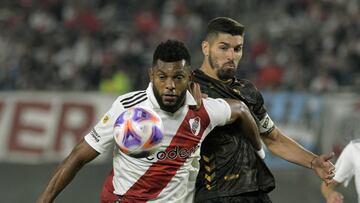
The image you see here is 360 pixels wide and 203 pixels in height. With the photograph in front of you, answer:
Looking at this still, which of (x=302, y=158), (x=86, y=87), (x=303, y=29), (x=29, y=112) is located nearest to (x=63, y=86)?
(x=86, y=87)

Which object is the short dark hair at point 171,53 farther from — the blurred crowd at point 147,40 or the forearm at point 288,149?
the blurred crowd at point 147,40

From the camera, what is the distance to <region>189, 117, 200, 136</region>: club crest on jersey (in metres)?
4.86

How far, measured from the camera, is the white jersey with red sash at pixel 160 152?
468 cm

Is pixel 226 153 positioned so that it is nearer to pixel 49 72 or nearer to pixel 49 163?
pixel 49 163

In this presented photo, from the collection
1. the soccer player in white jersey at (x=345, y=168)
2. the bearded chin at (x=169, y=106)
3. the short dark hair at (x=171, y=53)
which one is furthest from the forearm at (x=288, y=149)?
the short dark hair at (x=171, y=53)

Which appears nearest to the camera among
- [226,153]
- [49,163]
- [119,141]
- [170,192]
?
[119,141]

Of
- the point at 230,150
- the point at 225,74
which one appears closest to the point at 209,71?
the point at 225,74

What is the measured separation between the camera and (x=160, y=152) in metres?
4.73

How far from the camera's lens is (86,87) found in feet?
47.3

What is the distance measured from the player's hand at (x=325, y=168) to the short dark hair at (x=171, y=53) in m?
1.11

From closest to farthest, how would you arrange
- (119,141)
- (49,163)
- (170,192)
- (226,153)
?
(119,141), (170,192), (226,153), (49,163)

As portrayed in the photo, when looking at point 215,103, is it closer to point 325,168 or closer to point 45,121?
point 325,168

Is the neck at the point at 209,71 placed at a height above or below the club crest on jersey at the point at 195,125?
above

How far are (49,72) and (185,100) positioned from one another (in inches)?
404
